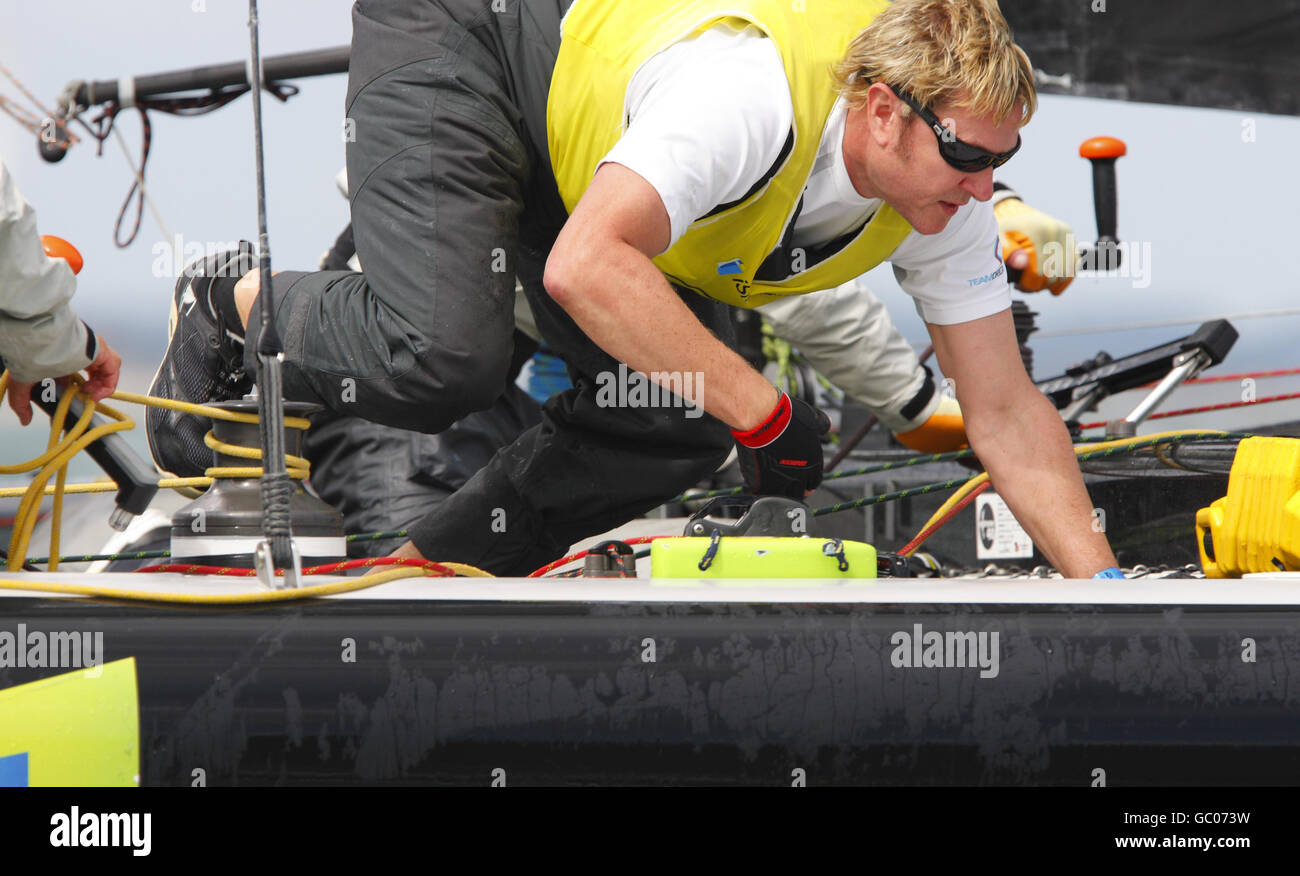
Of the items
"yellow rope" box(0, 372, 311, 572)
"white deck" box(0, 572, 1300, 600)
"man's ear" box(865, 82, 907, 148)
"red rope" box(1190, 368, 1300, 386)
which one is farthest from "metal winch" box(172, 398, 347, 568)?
"red rope" box(1190, 368, 1300, 386)

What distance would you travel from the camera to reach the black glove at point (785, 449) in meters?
1.41

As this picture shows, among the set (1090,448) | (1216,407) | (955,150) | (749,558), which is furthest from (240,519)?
(1216,407)

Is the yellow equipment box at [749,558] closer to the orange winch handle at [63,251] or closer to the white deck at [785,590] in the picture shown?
the white deck at [785,590]

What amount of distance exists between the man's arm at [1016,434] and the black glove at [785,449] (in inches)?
18.1

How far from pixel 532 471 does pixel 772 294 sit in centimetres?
53

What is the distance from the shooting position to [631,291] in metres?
1.35

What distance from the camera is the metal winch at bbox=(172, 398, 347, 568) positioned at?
4.69ft

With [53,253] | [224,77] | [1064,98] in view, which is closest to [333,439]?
[224,77]

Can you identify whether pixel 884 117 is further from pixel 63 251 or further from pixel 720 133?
pixel 63 251

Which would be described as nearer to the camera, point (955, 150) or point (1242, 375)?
point (955, 150)

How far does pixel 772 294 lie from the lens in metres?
1.78

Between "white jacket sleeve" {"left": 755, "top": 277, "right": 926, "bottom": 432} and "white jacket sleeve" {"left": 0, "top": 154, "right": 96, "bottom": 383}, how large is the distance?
179 centimetres

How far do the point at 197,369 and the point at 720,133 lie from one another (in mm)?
837
